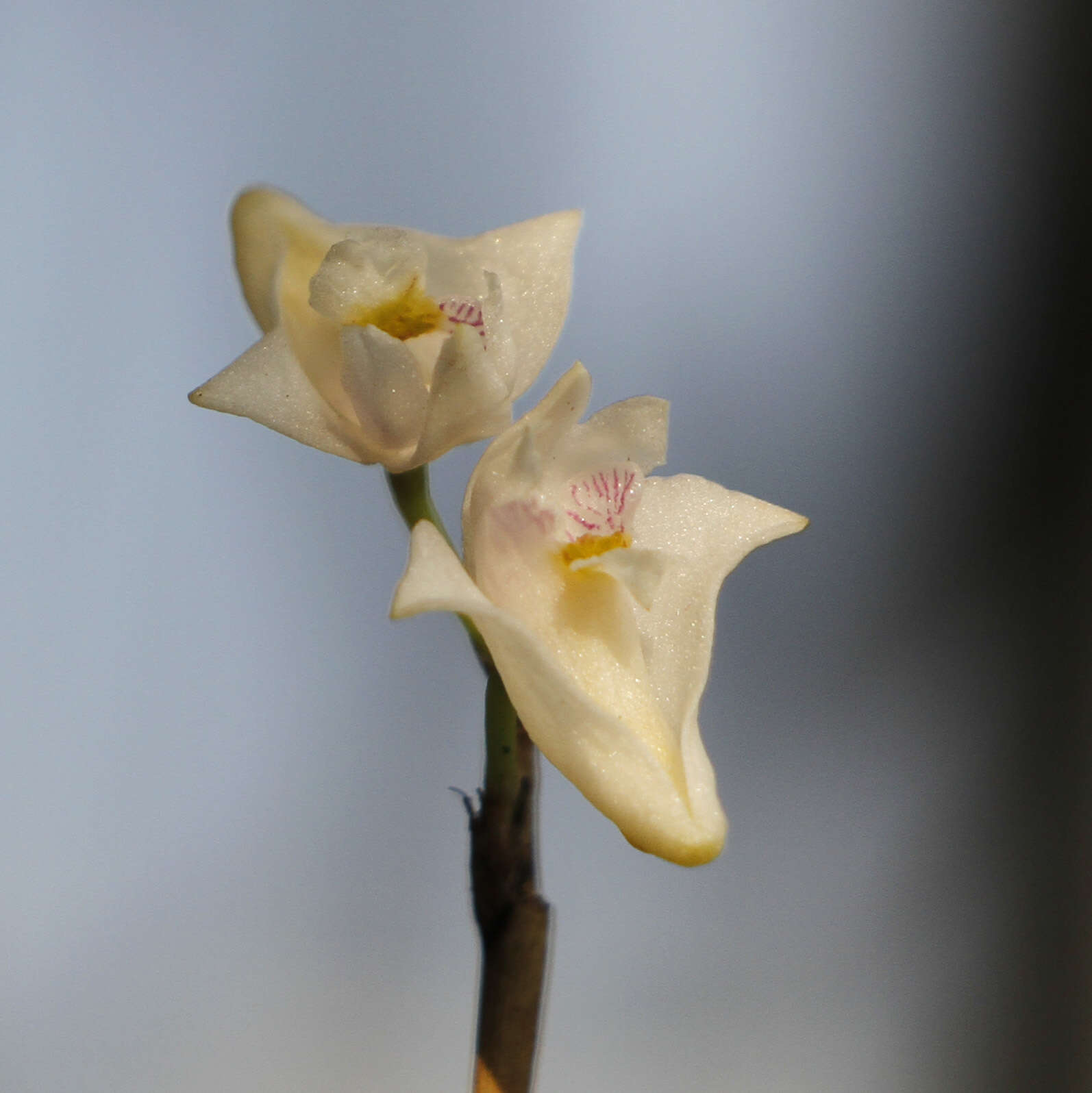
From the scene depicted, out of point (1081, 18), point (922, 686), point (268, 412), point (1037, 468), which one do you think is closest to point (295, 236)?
point (268, 412)

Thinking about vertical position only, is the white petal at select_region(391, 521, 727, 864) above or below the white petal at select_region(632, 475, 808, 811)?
below

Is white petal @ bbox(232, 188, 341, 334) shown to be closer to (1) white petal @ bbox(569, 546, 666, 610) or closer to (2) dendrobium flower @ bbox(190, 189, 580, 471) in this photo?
(2) dendrobium flower @ bbox(190, 189, 580, 471)

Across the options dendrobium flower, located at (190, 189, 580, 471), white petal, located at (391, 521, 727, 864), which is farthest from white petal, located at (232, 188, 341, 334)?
white petal, located at (391, 521, 727, 864)

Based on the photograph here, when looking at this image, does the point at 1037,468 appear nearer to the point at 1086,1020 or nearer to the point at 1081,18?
the point at 1081,18

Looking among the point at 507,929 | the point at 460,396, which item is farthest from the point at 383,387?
the point at 507,929

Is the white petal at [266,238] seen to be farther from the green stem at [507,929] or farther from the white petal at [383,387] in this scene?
the green stem at [507,929]

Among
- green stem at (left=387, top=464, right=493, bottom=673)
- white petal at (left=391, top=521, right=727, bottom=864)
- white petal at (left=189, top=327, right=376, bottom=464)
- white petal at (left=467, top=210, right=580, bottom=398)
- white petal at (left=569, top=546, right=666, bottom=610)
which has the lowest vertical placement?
white petal at (left=391, top=521, right=727, bottom=864)

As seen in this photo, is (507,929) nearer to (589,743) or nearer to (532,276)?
(589,743)
